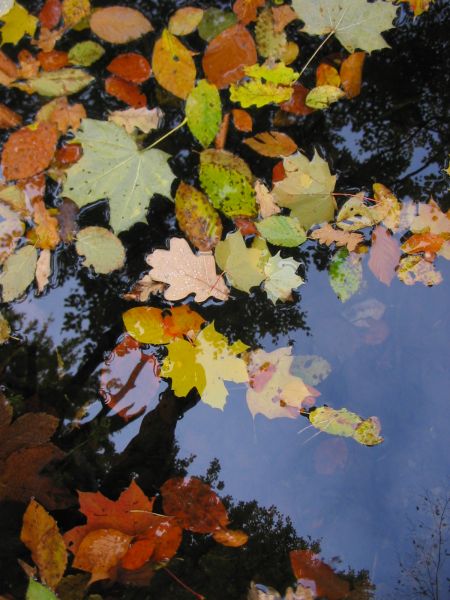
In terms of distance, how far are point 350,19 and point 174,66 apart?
503 millimetres

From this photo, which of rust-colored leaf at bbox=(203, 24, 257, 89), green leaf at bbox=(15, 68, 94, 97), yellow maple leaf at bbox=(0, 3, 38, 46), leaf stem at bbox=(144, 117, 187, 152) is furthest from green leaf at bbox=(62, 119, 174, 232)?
yellow maple leaf at bbox=(0, 3, 38, 46)

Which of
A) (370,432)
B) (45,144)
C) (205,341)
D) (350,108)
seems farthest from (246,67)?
(370,432)

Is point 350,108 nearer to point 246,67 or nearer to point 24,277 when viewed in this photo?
point 246,67

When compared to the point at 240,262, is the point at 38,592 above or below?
below

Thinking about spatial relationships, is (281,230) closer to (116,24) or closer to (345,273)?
(345,273)

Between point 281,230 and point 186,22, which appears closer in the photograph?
point 281,230

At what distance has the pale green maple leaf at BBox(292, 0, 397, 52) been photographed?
1350mm

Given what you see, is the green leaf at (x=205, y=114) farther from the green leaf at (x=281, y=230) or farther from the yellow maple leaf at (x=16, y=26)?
the yellow maple leaf at (x=16, y=26)

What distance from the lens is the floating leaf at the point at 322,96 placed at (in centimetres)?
141

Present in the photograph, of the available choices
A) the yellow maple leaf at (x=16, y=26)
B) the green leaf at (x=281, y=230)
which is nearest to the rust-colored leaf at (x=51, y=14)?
the yellow maple leaf at (x=16, y=26)

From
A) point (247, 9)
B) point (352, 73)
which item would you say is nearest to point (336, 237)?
point (352, 73)

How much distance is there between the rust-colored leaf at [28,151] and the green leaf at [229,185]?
0.44 m

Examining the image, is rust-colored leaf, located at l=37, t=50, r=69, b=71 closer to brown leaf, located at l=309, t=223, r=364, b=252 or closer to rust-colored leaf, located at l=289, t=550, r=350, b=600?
brown leaf, located at l=309, t=223, r=364, b=252

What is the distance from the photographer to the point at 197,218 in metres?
1.33
